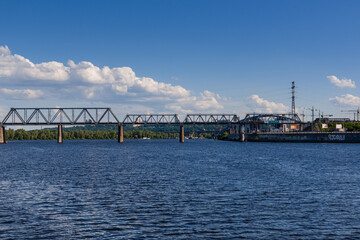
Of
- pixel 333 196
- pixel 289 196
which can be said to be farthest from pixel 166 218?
pixel 333 196

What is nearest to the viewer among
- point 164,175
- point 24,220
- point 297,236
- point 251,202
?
point 297,236

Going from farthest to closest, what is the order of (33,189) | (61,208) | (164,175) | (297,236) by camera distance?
(164,175)
(33,189)
(61,208)
(297,236)

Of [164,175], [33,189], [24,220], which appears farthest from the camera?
[164,175]

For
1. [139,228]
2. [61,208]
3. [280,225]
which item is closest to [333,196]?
[280,225]

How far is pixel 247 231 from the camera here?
92.7 ft

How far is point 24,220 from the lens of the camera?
104 feet

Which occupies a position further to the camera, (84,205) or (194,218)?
(84,205)

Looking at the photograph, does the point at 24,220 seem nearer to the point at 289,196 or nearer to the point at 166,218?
the point at 166,218

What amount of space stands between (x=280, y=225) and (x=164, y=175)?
118ft

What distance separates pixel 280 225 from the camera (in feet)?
98.2

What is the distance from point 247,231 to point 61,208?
690 inches

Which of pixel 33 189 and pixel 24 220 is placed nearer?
pixel 24 220

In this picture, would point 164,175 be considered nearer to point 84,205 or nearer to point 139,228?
point 84,205

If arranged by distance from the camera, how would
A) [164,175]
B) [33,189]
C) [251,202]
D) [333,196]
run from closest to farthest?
1. [251,202]
2. [333,196]
3. [33,189]
4. [164,175]
